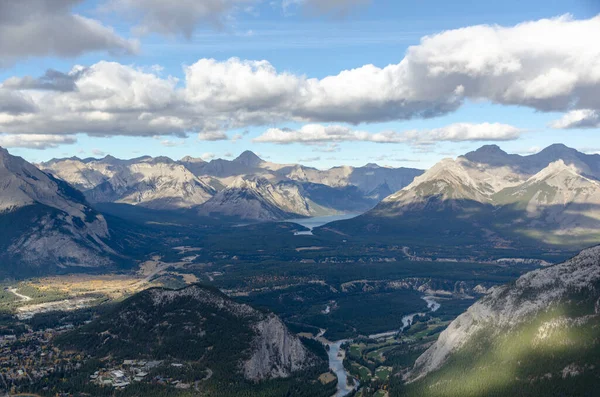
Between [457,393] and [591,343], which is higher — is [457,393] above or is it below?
below

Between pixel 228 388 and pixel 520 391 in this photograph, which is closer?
pixel 520 391

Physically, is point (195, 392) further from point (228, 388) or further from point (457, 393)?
point (457, 393)

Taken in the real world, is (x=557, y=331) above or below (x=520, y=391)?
above

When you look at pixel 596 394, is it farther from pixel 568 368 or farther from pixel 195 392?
pixel 195 392

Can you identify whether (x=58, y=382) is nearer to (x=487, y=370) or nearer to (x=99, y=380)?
(x=99, y=380)

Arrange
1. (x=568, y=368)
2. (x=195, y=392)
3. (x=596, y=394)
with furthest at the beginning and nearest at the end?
(x=195, y=392) < (x=568, y=368) < (x=596, y=394)

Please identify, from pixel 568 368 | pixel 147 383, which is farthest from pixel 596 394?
pixel 147 383

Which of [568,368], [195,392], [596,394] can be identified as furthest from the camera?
[195,392]

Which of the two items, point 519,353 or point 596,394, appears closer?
point 596,394

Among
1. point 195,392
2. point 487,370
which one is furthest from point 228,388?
point 487,370
